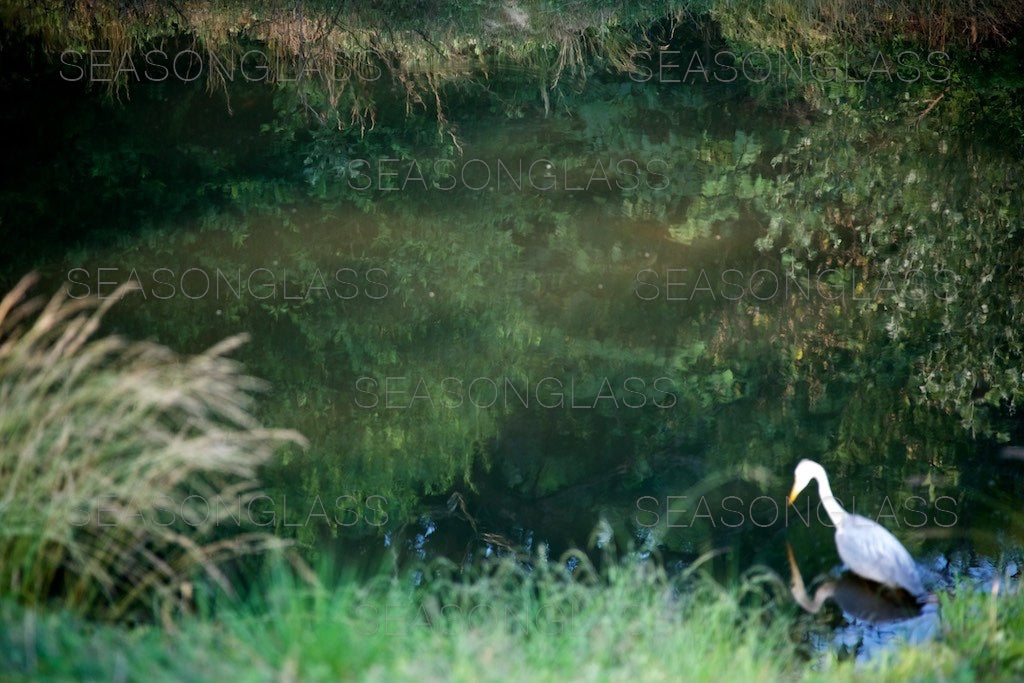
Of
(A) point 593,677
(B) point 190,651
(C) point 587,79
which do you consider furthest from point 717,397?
(C) point 587,79

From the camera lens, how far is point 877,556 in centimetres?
443

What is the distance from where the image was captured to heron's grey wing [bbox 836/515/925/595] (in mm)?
4379

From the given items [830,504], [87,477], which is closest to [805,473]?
[830,504]

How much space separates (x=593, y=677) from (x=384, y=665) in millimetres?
605

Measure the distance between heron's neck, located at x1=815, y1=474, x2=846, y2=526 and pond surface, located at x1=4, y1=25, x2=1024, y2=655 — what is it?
162 mm

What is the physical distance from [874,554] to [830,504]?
0.39 m

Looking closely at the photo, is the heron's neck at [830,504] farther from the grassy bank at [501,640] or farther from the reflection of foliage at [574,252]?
the reflection of foliage at [574,252]

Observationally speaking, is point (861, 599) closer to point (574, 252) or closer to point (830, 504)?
point (830, 504)

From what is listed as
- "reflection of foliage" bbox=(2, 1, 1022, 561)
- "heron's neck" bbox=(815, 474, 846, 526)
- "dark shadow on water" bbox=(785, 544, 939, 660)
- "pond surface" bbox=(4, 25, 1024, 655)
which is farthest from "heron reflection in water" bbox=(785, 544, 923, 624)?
"reflection of foliage" bbox=(2, 1, 1022, 561)

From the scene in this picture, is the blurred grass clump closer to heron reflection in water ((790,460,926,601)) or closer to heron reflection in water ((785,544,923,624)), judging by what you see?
heron reflection in water ((785,544,923,624))

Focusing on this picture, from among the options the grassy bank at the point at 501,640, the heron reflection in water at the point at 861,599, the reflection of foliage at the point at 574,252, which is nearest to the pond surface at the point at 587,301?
the reflection of foliage at the point at 574,252

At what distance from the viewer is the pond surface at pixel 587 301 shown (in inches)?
207

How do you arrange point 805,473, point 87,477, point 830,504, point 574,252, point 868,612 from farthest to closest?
point 574,252 < point 805,473 < point 830,504 < point 868,612 < point 87,477

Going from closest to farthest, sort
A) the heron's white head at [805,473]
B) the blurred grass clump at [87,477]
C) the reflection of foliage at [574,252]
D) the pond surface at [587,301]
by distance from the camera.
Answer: the blurred grass clump at [87,477] → the heron's white head at [805,473] → the pond surface at [587,301] → the reflection of foliage at [574,252]
